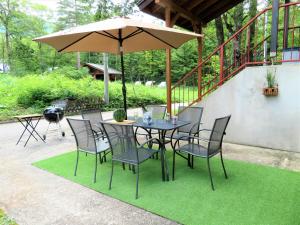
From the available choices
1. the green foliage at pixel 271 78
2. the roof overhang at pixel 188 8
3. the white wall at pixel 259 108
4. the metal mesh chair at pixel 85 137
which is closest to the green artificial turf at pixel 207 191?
the metal mesh chair at pixel 85 137

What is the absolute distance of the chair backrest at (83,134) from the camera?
331cm

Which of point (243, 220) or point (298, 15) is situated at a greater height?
point (298, 15)

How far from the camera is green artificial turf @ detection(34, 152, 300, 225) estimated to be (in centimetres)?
239

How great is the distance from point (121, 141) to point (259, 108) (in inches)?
123

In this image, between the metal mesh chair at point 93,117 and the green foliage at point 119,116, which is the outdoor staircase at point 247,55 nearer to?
the green foliage at point 119,116

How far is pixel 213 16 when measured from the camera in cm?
713

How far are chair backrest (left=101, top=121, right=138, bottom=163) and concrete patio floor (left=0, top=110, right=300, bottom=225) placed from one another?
0.53m

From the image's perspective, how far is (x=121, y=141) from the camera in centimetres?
298

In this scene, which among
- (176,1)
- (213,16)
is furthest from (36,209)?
(213,16)

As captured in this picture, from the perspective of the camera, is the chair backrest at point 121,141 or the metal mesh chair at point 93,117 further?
the metal mesh chair at point 93,117

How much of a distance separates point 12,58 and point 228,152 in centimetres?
2365

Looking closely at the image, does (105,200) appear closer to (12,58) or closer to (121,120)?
(121,120)

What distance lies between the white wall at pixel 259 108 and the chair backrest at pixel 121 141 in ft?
9.56

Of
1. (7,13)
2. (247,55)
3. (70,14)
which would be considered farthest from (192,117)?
(70,14)
